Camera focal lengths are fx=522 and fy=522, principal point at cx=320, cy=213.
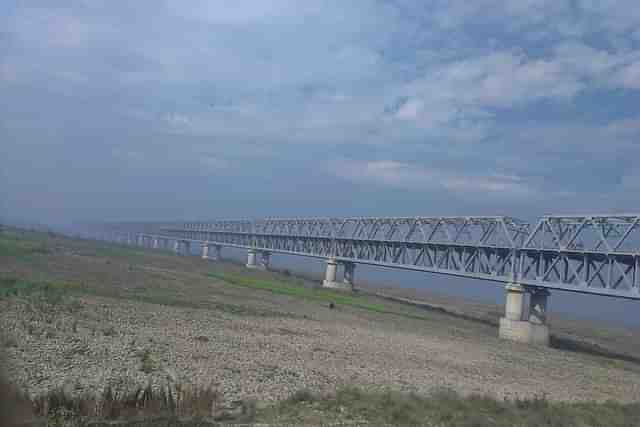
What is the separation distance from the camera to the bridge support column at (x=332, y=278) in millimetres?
76250

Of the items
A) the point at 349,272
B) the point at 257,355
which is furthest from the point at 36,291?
the point at 349,272

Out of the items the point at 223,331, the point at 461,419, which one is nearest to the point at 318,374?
the point at 461,419

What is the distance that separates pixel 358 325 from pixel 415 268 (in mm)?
26311

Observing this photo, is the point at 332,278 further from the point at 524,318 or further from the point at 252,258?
the point at 252,258

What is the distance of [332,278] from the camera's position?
78.2 m

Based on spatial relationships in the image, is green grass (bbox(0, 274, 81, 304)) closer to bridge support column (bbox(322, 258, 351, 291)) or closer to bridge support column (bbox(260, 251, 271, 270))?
bridge support column (bbox(322, 258, 351, 291))

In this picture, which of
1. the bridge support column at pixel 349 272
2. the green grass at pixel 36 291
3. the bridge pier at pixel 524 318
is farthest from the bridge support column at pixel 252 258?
the green grass at pixel 36 291

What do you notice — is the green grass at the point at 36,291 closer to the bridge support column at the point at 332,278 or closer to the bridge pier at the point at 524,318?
the bridge pier at the point at 524,318

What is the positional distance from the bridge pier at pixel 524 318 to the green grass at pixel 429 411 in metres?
28.3

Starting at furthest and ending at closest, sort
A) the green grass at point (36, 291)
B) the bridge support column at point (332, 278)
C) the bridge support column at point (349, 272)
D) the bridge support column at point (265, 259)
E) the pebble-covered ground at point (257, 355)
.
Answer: the bridge support column at point (265, 259), the bridge support column at point (349, 272), the bridge support column at point (332, 278), the green grass at point (36, 291), the pebble-covered ground at point (257, 355)

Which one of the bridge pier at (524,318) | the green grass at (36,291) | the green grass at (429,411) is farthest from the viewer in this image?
the bridge pier at (524,318)

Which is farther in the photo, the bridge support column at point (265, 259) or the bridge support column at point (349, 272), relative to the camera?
the bridge support column at point (265, 259)

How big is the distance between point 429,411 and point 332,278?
6460cm

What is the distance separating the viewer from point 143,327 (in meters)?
21.8
